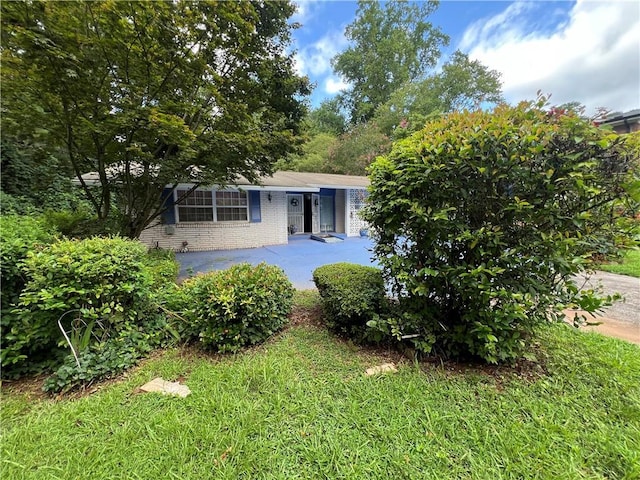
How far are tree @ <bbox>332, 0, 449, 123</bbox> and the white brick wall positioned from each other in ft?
64.4

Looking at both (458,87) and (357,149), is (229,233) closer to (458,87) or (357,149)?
(357,149)

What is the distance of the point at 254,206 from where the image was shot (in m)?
9.93

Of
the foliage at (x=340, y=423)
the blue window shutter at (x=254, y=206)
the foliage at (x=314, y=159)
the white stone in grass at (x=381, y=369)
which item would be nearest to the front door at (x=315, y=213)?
the blue window shutter at (x=254, y=206)

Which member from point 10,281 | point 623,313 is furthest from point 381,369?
point 623,313

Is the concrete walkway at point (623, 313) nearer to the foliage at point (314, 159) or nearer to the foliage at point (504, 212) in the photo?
the foliage at point (504, 212)

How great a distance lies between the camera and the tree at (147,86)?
13.0 ft

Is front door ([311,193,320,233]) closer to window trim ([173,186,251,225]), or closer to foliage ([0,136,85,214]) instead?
window trim ([173,186,251,225])

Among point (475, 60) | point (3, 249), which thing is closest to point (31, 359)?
point (3, 249)

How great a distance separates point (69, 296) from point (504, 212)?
414 cm

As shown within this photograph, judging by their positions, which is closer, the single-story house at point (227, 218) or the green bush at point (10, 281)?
the green bush at point (10, 281)

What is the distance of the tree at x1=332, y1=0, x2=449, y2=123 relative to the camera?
25.9 metres

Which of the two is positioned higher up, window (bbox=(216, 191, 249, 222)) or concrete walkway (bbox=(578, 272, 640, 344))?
window (bbox=(216, 191, 249, 222))

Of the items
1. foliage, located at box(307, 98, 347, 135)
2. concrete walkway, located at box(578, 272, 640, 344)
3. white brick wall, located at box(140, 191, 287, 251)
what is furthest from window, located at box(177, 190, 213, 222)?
foliage, located at box(307, 98, 347, 135)

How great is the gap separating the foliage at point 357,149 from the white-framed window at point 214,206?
10.5 meters
